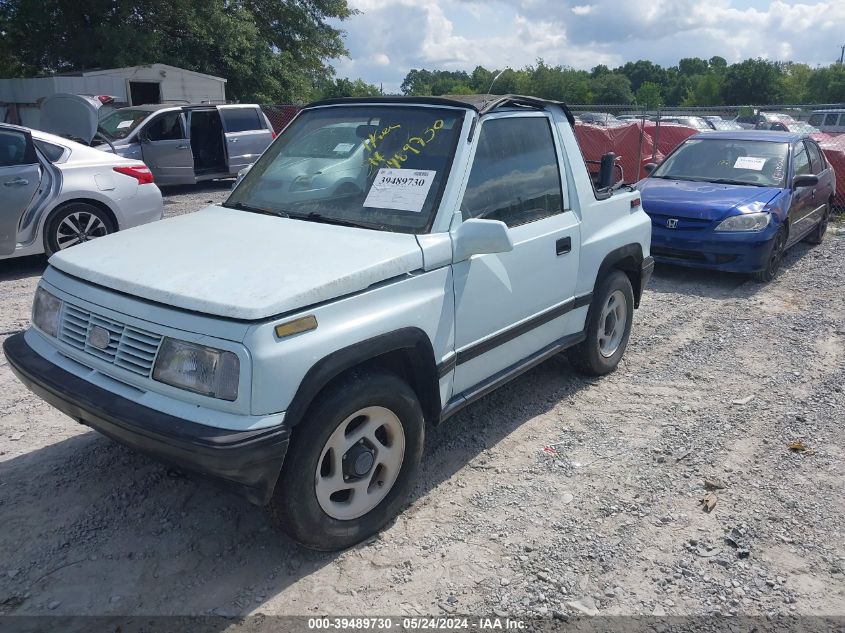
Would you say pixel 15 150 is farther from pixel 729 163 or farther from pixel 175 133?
pixel 729 163

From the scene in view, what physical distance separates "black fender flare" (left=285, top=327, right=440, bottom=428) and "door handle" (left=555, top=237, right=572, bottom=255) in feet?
4.27

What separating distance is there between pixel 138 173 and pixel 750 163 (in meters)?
7.42

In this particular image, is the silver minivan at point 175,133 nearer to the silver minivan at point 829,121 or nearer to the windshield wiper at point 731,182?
the windshield wiper at point 731,182

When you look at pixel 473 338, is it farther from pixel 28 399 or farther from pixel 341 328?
pixel 28 399

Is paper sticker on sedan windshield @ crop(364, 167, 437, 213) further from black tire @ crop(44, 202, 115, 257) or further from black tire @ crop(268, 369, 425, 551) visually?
black tire @ crop(44, 202, 115, 257)

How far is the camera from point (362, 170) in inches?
147

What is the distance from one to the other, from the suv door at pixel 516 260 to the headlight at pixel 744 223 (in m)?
4.16

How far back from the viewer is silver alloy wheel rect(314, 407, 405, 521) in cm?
301

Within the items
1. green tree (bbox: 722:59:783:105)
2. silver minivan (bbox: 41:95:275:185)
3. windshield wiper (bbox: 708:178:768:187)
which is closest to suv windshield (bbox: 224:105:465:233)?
windshield wiper (bbox: 708:178:768:187)

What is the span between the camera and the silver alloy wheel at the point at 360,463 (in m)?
3.01

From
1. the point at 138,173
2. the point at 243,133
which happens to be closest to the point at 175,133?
the point at 243,133


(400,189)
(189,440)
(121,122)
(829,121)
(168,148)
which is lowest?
(189,440)

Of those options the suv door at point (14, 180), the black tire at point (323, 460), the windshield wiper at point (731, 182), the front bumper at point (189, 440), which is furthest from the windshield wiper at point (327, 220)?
the windshield wiper at point (731, 182)

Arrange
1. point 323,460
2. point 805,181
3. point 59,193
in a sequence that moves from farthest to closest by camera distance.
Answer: point 805,181 → point 59,193 → point 323,460
